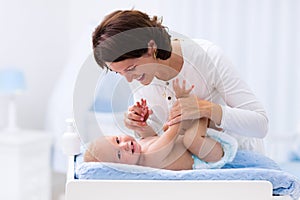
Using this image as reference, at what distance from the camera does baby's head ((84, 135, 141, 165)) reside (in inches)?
47.7

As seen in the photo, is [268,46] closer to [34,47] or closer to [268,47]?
[268,47]

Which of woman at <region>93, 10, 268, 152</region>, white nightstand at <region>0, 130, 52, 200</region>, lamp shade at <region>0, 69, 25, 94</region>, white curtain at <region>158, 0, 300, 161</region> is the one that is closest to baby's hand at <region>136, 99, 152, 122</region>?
woman at <region>93, 10, 268, 152</region>

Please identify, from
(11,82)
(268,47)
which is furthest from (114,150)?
(268,47)

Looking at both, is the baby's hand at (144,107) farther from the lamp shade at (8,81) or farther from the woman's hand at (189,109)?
the lamp shade at (8,81)

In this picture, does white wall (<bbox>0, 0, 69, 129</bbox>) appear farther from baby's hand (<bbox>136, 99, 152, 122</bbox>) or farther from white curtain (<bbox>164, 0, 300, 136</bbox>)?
baby's hand (<bbox>136, 99, 152, 122</bbox>)

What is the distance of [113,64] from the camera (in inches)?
47.4

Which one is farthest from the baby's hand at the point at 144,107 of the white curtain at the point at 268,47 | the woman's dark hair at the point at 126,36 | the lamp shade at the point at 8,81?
the white curtain at the point at 268,47

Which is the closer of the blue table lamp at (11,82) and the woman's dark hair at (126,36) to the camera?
the woman's dark hair at (126,36)

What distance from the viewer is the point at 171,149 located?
48.7 inches

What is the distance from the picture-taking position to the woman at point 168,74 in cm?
119

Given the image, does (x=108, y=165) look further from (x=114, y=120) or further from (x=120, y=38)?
(x=120, y=38)

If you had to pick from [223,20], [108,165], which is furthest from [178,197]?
[223,20]

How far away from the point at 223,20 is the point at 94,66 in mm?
2527

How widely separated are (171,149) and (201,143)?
2.9 inches
